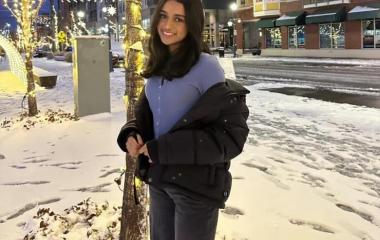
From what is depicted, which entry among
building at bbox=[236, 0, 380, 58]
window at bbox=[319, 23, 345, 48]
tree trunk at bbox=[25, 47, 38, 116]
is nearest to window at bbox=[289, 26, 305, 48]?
building at bbox=[236, 0, 380, 58]

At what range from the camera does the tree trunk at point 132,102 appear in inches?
142

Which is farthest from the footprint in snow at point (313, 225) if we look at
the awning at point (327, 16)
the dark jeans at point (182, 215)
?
the awning at point (327, 16)

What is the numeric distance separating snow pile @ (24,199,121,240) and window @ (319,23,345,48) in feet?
118

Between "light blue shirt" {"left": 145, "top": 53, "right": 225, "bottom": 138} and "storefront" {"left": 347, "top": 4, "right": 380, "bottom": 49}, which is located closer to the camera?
"light blue shirt" {"left": 145, "top": 53, "right": 225, "bottom": 138}

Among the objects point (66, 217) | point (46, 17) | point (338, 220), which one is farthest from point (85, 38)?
→ point (46, 17)

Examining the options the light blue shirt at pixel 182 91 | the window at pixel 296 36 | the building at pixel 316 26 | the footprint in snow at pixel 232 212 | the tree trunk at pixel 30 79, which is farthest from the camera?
the window at pixel 296 36

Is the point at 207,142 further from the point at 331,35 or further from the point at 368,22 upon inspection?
the point at 331,35

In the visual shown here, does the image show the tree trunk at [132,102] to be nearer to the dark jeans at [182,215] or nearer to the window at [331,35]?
the dark jeans at [182,215]

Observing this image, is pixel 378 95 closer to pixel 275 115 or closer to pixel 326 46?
pixel 275 115

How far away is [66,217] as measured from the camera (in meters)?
4.33

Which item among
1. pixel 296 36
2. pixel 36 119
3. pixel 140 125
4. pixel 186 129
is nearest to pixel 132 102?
pixel 140 125

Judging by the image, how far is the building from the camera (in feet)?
114

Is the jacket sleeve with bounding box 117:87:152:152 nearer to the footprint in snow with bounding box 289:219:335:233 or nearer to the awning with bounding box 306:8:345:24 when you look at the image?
the footprint in snow with bounding box 289:219:335:233

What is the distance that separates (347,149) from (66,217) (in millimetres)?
4651
